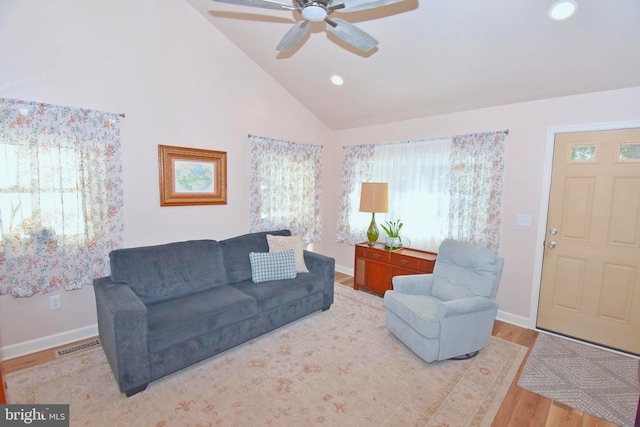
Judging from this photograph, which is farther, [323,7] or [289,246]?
[289,246]

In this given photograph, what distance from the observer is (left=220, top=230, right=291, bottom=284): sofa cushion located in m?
3.26

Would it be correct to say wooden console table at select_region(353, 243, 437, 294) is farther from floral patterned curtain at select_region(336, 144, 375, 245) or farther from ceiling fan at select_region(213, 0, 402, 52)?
ceiling fan at select_region(213, 0, 402, 52)

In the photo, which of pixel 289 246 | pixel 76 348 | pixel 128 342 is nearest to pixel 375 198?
pixel 289 246

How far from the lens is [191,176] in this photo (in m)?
3.43

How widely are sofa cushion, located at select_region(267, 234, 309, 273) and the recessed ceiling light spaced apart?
3147mm

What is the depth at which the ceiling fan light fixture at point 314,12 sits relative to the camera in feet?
5.46

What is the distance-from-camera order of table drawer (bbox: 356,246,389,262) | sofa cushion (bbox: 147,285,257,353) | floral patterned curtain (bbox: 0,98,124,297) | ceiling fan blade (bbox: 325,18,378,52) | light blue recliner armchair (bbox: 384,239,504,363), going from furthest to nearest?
table drawer (bbox: 356,246,389,262)
light blue recliner armchair (bbox: 384,239,504,363)
floral patterned curtain (bbox: 0,98,124,297)
sofa cushion (bbox: 147,285,257,353)
ceiling fan blade (bbox: 325,18,378,52)

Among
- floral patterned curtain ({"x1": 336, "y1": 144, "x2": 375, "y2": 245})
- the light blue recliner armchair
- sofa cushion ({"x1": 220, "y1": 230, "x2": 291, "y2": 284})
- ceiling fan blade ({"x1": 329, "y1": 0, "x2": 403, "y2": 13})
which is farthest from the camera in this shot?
floral patterned curtain ({"x1": 336, "y1": 144, "x2": 375, "y2": 245})

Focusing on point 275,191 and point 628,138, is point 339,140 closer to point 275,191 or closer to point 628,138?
point 275,191

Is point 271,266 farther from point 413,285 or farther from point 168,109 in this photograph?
point 168,109

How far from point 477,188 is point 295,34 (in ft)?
8.64

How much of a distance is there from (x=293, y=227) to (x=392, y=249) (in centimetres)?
151

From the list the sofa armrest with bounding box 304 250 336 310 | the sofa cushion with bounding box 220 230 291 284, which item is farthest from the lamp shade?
the sofa cushion with bounding box 220 230 291 284

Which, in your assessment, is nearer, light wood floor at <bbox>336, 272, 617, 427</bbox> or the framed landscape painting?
light wood floor at <bbox>336, 272, 617, 427</bbox>
